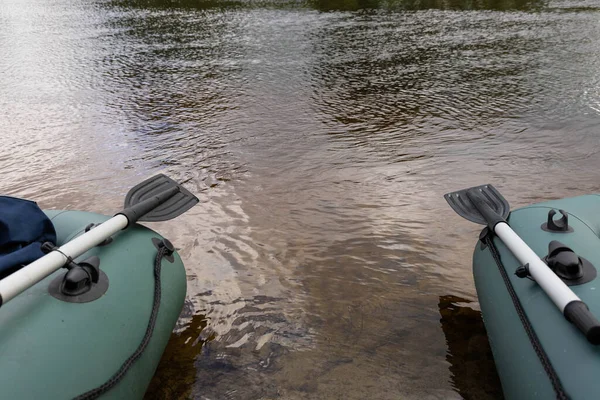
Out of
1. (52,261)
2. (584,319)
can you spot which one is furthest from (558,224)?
(52,261)

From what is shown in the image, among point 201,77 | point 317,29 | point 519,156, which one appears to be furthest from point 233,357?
point 317,29

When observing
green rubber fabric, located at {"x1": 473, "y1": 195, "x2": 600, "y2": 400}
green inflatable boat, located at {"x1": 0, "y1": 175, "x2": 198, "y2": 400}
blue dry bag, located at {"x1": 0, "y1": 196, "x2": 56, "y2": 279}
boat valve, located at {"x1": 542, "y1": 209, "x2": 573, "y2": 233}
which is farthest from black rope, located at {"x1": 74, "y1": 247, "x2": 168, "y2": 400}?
boat valve, located at {"x1": 542, "y1": 209, "x2": 573, "y2": 233}

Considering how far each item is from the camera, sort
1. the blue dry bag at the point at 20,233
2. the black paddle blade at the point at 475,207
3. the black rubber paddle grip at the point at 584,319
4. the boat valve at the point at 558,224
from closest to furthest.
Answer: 1. the black rubber paddle grip at the point at 584,319
2. the blue dry bag at the point at 20,233
3. the boat valve at the point at 558,224
4. the black paddle blade at the point at 475,207

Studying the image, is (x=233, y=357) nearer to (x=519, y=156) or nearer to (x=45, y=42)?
(x=519, y=156)

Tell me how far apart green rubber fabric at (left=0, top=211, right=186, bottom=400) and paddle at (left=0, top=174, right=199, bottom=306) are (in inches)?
2.9

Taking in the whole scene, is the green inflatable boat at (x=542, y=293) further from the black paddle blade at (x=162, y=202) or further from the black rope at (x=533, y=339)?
the black paddle blade at (x=162, y=202)

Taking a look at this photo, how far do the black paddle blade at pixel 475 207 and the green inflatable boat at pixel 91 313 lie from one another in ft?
4.72

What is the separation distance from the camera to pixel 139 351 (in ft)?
6.15

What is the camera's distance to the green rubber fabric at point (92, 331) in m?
1.52

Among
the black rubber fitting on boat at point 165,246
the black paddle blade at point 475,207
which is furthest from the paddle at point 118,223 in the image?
the black paddle blade at point 475,207

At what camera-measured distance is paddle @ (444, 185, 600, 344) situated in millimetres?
1544

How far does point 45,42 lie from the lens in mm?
11328

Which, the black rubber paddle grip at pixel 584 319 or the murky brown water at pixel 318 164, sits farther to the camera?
the murky brown water at pixel 318 164

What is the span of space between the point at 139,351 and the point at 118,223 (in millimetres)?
624
